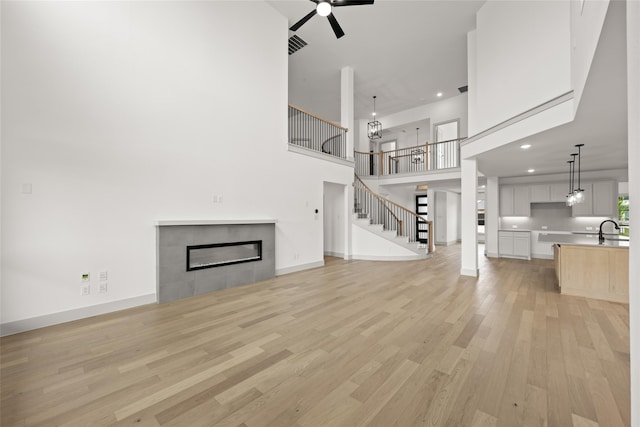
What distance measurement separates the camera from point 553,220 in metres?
7.95

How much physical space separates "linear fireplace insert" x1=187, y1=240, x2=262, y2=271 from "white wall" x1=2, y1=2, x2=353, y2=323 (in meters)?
0.52

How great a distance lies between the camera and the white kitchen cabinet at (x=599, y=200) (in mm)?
6816

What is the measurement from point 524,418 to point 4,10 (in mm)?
6060

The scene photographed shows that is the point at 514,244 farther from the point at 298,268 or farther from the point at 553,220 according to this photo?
the point at 298,268

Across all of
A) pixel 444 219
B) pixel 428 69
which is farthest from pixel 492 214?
pixel 428 69

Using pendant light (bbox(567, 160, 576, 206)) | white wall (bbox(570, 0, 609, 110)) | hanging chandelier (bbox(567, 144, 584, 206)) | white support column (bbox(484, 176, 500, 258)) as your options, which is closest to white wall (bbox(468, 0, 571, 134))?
white wall (bbox(570, 0, 609, 110))

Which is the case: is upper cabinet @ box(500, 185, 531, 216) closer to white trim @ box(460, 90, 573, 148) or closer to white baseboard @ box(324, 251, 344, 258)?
white trim @ box(460, 90, 573, 148)

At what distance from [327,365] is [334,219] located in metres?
Result: 5.95

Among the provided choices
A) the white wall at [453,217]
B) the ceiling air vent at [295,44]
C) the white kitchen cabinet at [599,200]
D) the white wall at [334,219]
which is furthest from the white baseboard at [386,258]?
the ceiling air vent at [295,44]

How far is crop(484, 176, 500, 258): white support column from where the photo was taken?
8156 mm

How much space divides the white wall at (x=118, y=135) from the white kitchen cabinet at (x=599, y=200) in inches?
343

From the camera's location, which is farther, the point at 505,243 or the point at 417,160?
the point at 417,160

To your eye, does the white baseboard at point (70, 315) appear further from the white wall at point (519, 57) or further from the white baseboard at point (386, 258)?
the white wall at point (519, 57)

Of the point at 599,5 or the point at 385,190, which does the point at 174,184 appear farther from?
the point at 385,190
